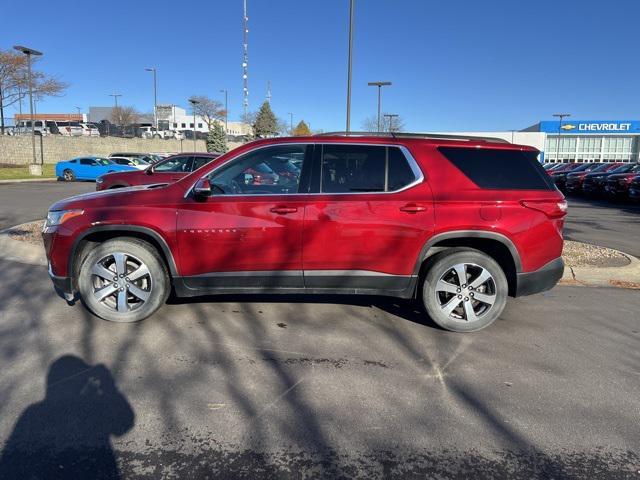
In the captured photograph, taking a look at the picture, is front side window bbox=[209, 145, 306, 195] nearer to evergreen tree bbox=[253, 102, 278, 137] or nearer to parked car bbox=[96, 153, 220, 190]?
parked car bbox=[96, 153, 220, 190]

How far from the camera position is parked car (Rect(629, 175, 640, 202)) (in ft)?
57.8

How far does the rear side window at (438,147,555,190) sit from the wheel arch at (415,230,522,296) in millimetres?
475

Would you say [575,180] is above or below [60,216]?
above

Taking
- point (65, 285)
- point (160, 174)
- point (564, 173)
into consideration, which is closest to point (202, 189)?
point (65, 285)

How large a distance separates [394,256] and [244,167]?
166 cm

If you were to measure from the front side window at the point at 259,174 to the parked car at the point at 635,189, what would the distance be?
1758 cm

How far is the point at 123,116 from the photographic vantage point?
92125 mm

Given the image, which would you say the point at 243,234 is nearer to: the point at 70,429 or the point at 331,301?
the point at 331,301

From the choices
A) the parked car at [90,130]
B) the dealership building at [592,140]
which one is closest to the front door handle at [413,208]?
the parked car at [90,130]

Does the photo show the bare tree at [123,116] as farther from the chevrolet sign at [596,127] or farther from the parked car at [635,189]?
the parked car at [635,189]

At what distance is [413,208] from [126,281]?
9.19 feet

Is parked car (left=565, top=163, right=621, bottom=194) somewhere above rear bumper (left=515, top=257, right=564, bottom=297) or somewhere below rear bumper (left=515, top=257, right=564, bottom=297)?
above

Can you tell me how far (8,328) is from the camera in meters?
4.47

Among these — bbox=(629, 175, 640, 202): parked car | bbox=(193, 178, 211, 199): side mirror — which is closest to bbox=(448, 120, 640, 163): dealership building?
bbox=(629, 175, 640, 202): parked car
